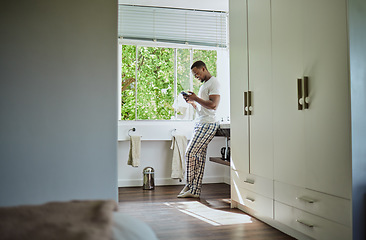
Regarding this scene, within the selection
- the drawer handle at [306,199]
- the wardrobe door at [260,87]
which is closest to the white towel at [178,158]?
the wardrobe door at [260,87]

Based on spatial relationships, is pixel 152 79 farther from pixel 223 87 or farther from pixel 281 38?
pixel 281 38

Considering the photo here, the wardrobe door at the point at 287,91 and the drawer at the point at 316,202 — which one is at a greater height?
the wardrobe door at the point at 287,91

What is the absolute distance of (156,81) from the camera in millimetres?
5160

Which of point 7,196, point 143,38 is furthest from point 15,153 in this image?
point 143,38

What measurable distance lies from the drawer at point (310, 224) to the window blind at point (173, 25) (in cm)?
307

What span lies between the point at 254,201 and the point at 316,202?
2.95ft

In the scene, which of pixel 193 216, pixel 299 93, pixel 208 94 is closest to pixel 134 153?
pixel 208 94

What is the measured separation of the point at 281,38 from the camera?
8.79ft

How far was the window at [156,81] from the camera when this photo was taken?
5062mm

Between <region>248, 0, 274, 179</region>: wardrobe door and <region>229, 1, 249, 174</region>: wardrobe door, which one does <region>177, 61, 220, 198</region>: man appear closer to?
<region>229, 1, 249, 174</region>: wardrobe door

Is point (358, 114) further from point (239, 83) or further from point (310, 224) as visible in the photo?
point (239, 83)

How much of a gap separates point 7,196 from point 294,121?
191 cm

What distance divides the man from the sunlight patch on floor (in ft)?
1.19

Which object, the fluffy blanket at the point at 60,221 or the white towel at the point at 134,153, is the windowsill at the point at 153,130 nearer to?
the white towel at the point at 134,153
